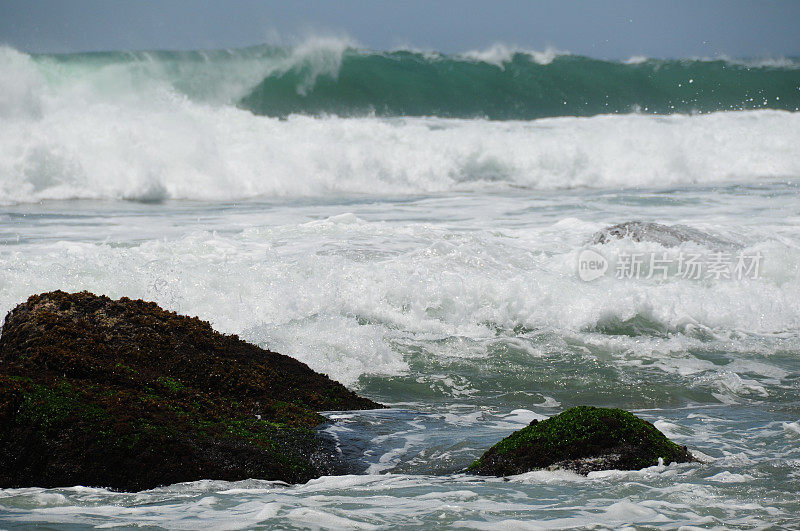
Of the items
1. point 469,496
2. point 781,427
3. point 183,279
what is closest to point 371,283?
point 183,279

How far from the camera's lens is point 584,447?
3738 mm

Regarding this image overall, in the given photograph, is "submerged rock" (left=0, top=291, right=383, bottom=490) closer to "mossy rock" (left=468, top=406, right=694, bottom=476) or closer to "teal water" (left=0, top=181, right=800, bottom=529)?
"teal water" (left=0, top=181, right=800, bottom=529)

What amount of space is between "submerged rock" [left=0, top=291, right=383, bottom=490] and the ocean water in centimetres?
17

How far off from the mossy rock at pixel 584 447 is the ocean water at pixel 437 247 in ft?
0.31

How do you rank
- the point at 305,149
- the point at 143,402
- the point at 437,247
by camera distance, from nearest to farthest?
the point at 143,402
the point at 437,247
the point at 305,149

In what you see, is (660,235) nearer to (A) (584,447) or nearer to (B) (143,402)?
(A) (584,447)

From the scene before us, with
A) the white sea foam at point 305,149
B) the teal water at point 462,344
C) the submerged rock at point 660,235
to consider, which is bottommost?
the teal water at point 462,344

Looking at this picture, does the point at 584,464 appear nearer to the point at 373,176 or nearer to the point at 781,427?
the point at 781,427

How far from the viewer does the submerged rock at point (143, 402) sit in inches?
138

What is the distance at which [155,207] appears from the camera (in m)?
16.2

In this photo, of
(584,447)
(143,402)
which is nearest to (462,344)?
(584,447)

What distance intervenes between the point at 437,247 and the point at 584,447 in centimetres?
617

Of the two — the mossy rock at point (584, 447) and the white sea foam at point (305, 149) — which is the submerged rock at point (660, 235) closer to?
the mossy rock at point (584, 447)

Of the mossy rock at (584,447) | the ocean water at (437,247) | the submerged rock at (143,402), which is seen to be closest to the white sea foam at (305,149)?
the ocean water at (437,247)
